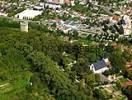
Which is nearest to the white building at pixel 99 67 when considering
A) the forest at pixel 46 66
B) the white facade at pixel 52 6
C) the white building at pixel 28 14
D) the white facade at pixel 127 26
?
the forest at pixel 46 66

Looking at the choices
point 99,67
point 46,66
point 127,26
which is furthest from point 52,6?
point 46,66

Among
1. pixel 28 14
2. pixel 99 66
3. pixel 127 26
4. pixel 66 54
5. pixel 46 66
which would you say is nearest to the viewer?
pixel 46 66

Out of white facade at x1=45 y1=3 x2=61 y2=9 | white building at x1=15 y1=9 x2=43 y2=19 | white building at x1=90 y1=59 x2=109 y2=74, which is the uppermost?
white facade at x1=45 y1=3 x2=61 y2=9

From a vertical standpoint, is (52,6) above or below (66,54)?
above

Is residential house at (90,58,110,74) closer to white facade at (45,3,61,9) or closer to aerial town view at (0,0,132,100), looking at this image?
aerial town view at (0,0,132,100)

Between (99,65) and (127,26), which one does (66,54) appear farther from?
(127,26)

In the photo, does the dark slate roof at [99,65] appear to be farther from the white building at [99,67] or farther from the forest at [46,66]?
the forest at [46,66]

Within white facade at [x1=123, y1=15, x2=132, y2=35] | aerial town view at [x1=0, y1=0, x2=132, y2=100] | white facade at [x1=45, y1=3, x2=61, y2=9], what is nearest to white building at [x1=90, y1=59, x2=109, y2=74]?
aerial town view at [x1=0, y1=0, x2=132, y2=100]

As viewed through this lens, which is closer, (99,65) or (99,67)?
(99,67)

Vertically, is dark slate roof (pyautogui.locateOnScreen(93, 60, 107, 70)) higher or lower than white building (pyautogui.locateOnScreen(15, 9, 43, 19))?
lower
